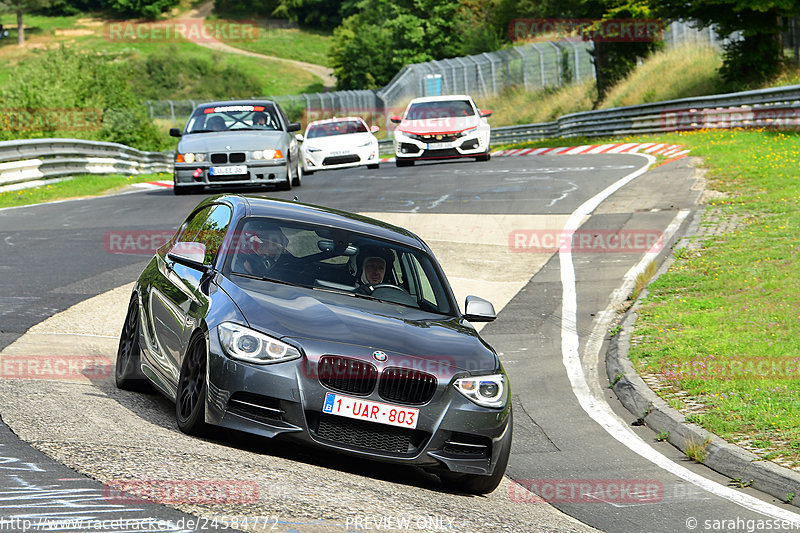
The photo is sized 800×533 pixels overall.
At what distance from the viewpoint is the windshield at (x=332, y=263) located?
7.30 meters

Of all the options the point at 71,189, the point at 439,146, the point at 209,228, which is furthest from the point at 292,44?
the point at 209,228

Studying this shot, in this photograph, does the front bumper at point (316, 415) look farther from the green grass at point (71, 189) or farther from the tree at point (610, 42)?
the tree at point (610, 42)

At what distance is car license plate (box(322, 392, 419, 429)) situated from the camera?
6.09 metres

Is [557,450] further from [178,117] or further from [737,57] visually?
[178,117]

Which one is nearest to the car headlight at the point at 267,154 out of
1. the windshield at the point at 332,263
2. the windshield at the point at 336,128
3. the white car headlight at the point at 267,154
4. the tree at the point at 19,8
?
the white car headlight at the point at 267,154

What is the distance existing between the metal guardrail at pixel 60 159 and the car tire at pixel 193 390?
61.9 feet

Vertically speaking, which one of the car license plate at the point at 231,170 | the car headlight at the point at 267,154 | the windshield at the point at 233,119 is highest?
the windshield at the point at 233,119

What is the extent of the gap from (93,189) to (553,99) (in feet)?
108

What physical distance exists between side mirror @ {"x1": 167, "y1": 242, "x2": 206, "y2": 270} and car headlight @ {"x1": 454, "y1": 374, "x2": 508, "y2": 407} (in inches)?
77.1

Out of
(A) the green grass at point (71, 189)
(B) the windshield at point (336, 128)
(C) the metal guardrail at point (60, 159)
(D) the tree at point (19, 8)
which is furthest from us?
(D) the tree at point (19, 8)

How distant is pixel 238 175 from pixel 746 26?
2016 centimetres

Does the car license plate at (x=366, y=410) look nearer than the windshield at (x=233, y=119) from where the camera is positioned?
Yes

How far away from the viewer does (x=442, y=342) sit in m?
6.65

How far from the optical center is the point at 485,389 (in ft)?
21.4
